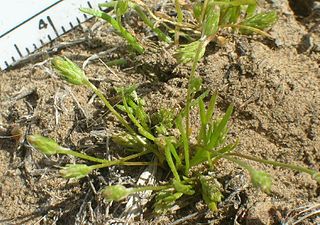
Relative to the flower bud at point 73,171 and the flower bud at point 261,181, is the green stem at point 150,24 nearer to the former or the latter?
the flower bud at point 73,171

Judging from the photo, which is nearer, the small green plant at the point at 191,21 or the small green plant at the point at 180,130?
the small green plant at the point at 180,130

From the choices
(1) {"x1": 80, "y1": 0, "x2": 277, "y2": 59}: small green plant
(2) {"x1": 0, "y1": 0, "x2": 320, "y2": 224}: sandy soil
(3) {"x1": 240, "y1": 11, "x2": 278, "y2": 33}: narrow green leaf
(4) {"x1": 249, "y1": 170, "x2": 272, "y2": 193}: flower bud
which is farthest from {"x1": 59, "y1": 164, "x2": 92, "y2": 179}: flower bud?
(3) {"x1": 240, "y1": 11, "x2": 278, "y2": 33}: narrow green leaf

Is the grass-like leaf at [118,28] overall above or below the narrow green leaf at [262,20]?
above

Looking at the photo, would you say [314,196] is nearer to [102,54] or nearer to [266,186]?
[266,186]

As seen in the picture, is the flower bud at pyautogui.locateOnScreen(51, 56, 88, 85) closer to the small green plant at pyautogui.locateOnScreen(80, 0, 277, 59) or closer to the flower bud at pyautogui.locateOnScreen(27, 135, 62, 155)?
the flower bud at pyautogui.locateOnScreen(27, 135, 62, 155)

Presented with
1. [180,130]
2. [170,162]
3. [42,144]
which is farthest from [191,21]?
[42,144]

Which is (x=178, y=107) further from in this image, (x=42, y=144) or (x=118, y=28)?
(x=42, y=144)

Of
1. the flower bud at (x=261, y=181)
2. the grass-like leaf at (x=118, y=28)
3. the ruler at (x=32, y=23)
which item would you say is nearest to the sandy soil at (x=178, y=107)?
the grass-like leaf at (x=118, y=28)
